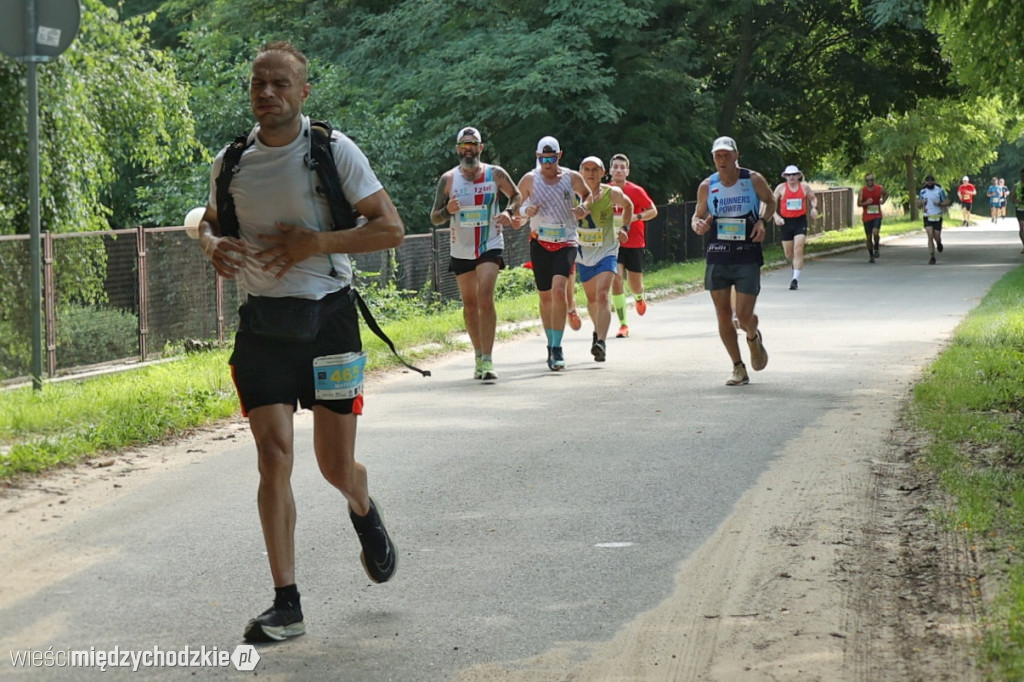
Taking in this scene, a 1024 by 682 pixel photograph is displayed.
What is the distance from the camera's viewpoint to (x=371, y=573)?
6.03m

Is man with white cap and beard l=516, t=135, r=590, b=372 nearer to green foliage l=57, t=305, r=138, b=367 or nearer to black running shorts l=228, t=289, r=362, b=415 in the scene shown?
green foliage l=57, t=305, r=138, b=367

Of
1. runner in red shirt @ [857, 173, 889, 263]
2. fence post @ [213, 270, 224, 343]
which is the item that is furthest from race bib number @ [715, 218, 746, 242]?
runner in red shirt @ [857, 173, 889, 263]

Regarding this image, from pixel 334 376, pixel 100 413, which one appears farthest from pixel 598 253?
pixel 334 376

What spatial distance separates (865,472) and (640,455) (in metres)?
1.37

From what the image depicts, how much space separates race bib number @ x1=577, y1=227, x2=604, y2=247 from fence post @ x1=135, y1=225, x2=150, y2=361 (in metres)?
4.16

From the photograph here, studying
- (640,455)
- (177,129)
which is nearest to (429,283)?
(177,129)

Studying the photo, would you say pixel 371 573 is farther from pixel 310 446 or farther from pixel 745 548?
pixel 310 446

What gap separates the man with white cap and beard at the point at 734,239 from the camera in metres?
12.6

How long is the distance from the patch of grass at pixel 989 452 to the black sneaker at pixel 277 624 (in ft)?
7.49

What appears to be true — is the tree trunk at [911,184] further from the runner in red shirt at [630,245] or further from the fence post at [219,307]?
the fence post at [219,307]

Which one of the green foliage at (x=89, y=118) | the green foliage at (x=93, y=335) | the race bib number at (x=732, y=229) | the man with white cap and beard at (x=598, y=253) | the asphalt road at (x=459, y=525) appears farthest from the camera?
the green foliage at (x=89, y=118)

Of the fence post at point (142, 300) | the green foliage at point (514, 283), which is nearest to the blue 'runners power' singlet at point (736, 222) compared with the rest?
the fence post at point (142, 300)

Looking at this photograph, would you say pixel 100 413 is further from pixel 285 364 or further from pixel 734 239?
pixel 285 364

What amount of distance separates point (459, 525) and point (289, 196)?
238cm
